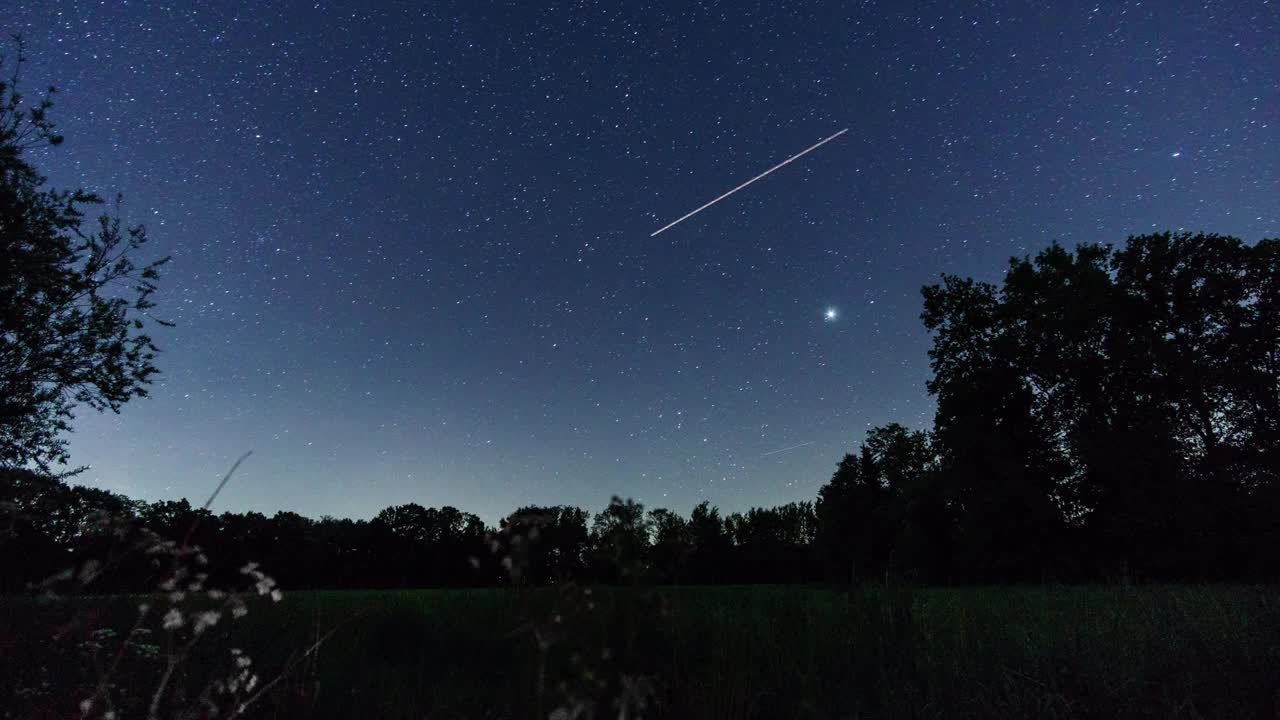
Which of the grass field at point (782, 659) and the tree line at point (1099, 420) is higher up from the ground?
the tree line at point (1099, 420)

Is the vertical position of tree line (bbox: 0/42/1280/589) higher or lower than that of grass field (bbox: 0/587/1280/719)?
higher

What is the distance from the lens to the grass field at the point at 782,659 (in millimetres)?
4078

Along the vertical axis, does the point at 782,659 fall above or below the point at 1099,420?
below

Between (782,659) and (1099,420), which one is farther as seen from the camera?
(1099,420)

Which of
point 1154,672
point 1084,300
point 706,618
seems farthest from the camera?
point 1084,300

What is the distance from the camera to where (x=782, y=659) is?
509cm

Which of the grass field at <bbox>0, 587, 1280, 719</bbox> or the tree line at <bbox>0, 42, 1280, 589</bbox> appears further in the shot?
the tree line at <bbox>0, 42, 1280, 589</bbox>

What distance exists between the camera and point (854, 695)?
15.2 ft

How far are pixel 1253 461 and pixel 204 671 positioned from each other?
3393 cm

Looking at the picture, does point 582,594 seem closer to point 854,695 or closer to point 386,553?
A: point 854,695

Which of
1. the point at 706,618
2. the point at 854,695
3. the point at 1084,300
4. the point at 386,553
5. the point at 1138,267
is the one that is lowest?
the point at 854,695

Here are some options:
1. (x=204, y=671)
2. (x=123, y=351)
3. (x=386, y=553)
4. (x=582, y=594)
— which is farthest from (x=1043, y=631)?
(x=386, y=553)

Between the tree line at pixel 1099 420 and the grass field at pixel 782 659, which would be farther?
the tree line at pixel 1099 420

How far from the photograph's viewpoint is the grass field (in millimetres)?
4078
